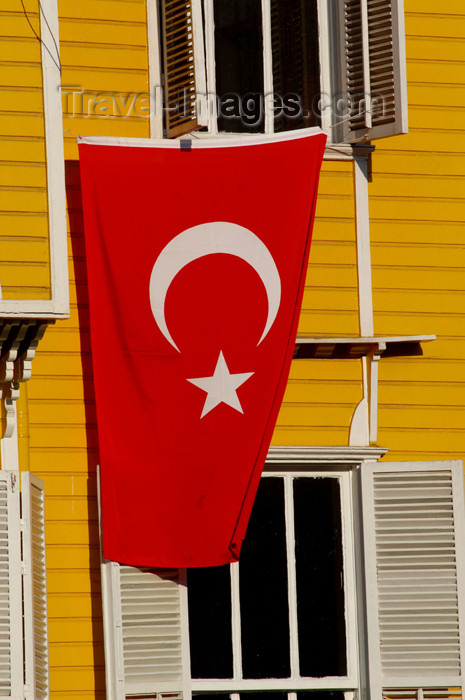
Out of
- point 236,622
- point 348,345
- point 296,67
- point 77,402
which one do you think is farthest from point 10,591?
point 296,67

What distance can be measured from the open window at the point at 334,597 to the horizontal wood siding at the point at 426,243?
580 millimetres

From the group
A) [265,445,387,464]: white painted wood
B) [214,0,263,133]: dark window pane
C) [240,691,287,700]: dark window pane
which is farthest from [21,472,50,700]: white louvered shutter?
[214,0,263,133]: dark window pane

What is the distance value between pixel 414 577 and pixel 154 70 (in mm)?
3949

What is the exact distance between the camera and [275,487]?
10648 millimetres

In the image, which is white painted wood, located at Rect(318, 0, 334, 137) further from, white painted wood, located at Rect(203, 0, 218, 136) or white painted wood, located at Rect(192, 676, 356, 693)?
white painted wood, located at Rect(192, 676, 356, 693)

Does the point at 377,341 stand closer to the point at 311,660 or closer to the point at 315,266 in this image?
the point at 315,266

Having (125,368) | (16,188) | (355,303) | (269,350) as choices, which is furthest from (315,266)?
(16,188)

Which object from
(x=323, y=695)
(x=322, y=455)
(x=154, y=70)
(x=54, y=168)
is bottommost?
(x=323, y=695)

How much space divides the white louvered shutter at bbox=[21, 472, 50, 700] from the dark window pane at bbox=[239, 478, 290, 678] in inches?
57.6

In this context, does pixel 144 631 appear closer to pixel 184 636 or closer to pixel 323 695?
pixel 184 636

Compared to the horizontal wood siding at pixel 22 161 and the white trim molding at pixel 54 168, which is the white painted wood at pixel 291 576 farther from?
the horizontal wood siding at pixel 22 161

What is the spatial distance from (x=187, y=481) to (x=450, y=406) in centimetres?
220

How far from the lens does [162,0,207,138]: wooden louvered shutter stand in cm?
1034

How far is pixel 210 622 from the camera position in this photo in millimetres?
10359
